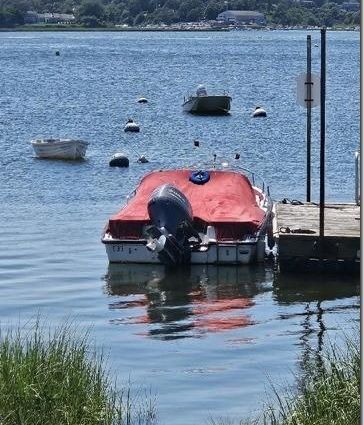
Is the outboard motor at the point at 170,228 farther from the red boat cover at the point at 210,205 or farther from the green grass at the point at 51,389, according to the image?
the green grass at the point at 51,389

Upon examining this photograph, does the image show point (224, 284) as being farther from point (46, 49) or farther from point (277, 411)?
point (46, 49)

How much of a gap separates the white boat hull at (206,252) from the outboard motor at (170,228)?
248 mm

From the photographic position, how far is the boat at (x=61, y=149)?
51969 millimetres

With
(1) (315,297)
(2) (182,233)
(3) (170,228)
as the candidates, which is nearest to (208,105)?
(2) (182,233)

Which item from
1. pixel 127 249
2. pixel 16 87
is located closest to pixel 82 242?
pixel 127 249

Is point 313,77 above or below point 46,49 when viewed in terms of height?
above

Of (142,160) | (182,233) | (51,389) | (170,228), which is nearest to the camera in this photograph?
(51,389)

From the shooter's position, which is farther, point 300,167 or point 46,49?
point 46,49

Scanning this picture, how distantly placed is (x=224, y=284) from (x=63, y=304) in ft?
11.9

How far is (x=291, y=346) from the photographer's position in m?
22.0

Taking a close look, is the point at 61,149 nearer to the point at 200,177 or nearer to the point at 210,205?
the point at 200,177

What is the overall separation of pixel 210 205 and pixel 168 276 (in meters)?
2.40

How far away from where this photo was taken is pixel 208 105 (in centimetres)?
7831

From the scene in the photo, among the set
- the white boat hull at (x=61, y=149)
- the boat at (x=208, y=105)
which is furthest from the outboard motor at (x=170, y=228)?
the boat at (x=208, y=105)
